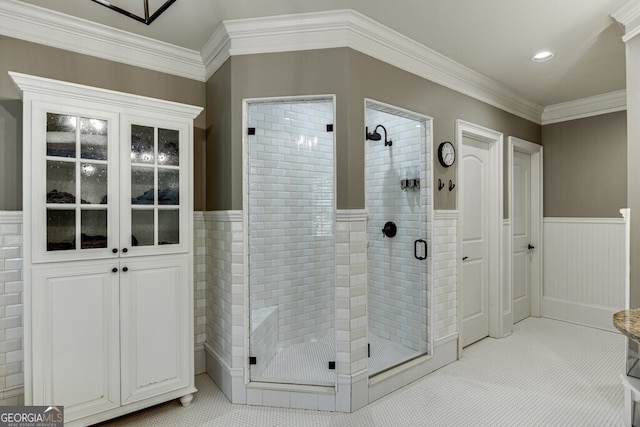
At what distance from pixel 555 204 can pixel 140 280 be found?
15.0 feet

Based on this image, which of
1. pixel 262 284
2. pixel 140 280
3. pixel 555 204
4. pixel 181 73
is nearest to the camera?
pixel 140 280

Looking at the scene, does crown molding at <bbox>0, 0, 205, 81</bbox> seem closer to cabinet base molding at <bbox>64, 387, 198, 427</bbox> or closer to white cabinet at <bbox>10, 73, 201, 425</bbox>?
white cabinet at <bbox>10, 73, 201, 425</bbox>

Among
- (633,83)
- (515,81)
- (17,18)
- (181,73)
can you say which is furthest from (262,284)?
(515,81)

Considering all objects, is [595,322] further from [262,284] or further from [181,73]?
[181,73]

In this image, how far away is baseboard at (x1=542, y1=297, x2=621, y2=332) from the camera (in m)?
3.57

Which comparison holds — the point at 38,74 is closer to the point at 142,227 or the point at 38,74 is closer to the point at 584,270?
the point at 142,227

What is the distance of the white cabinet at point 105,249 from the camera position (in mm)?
1769

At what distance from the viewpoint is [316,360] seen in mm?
2590

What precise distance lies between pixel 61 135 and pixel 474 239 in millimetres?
3482

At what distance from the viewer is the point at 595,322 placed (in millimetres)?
3650

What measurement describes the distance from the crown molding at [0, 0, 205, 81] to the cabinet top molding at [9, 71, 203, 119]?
506 millimetres

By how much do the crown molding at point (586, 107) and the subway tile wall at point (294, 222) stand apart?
10.4 ft

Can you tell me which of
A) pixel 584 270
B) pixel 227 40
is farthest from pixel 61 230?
pixel 584 270

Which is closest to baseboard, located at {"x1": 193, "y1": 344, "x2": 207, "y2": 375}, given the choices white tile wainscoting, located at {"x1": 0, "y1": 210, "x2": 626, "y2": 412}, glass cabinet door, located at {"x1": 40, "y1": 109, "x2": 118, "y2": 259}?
white tile wainscoting, located at {"x1": 0, "y1": 210, "x2": 626, "y2": 412}
